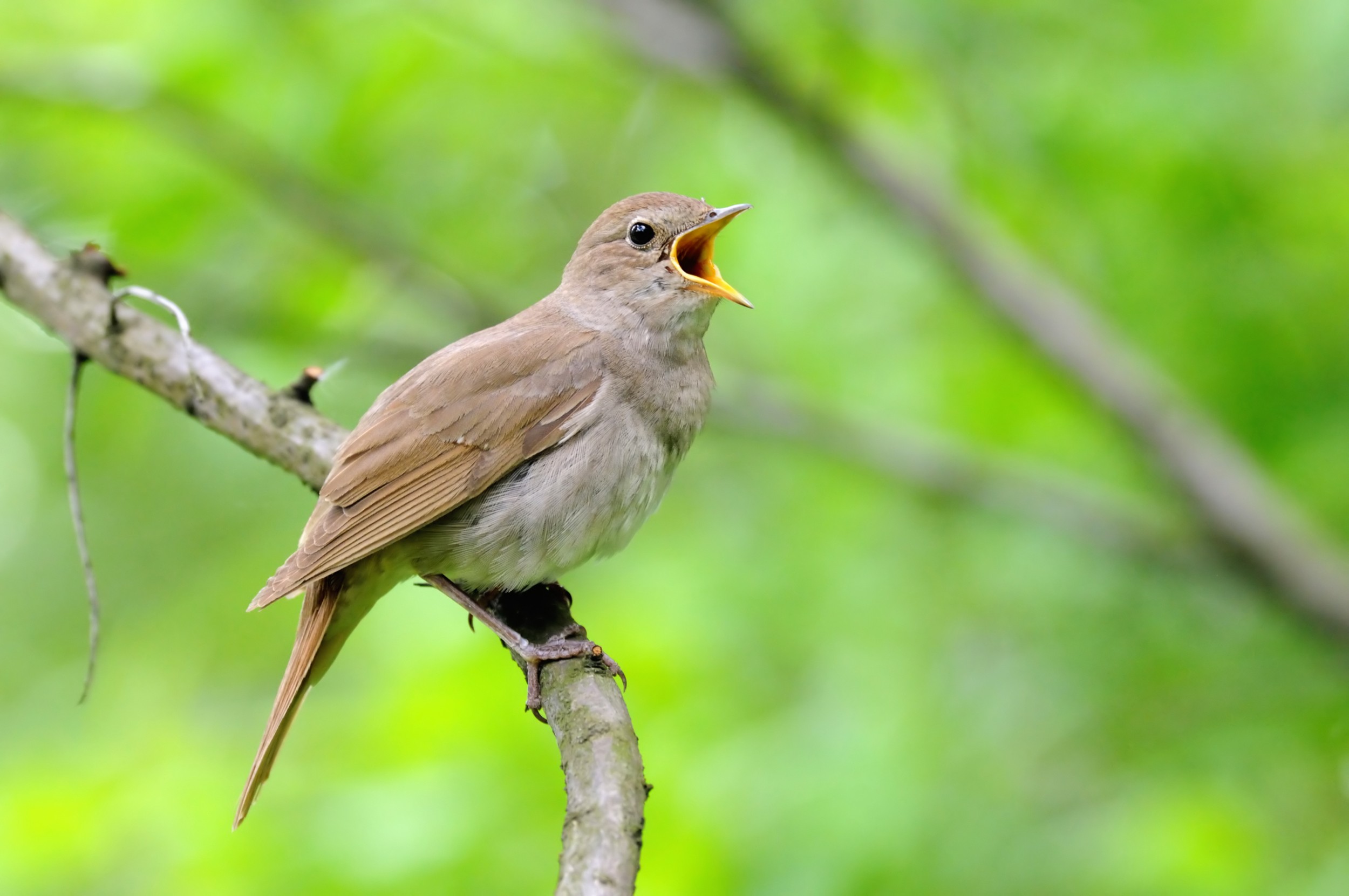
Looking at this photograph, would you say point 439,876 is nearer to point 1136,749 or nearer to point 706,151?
point 1136,749

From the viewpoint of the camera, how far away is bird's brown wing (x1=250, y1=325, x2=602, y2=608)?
3875mm

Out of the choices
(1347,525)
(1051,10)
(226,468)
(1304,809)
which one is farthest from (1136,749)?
(226,468)

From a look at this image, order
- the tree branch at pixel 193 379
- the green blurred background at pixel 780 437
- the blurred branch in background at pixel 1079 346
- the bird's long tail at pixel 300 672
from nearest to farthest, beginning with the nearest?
the tree branch at pixel 193 379 → the bird's long tail at pixel 300 672 → the green blurred background at pixel 780 437 → the blurred branch in background at pixel 1079 346

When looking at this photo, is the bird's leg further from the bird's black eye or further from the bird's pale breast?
the bird's black eye

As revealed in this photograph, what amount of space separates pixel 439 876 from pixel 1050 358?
3.60 meters

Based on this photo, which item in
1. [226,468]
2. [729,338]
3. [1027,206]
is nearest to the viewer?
[1027,206]

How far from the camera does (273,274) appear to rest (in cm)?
629

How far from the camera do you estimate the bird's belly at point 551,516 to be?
13.5ft

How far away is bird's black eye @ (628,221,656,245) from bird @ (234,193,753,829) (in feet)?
0.78

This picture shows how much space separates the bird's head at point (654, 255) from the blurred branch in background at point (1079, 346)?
3.97ft

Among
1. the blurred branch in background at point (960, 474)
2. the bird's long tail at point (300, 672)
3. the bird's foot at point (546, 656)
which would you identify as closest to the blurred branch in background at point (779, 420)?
the blurred branch in background at point (960, 474)

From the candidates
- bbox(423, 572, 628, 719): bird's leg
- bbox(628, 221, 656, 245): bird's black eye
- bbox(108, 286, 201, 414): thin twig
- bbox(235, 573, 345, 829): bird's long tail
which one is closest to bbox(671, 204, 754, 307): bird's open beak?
bbox(628, 221, 656, 245): bird's black eye

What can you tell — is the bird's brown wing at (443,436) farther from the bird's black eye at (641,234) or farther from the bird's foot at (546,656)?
the bird's foot at (546,656)

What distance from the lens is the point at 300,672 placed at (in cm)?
392
